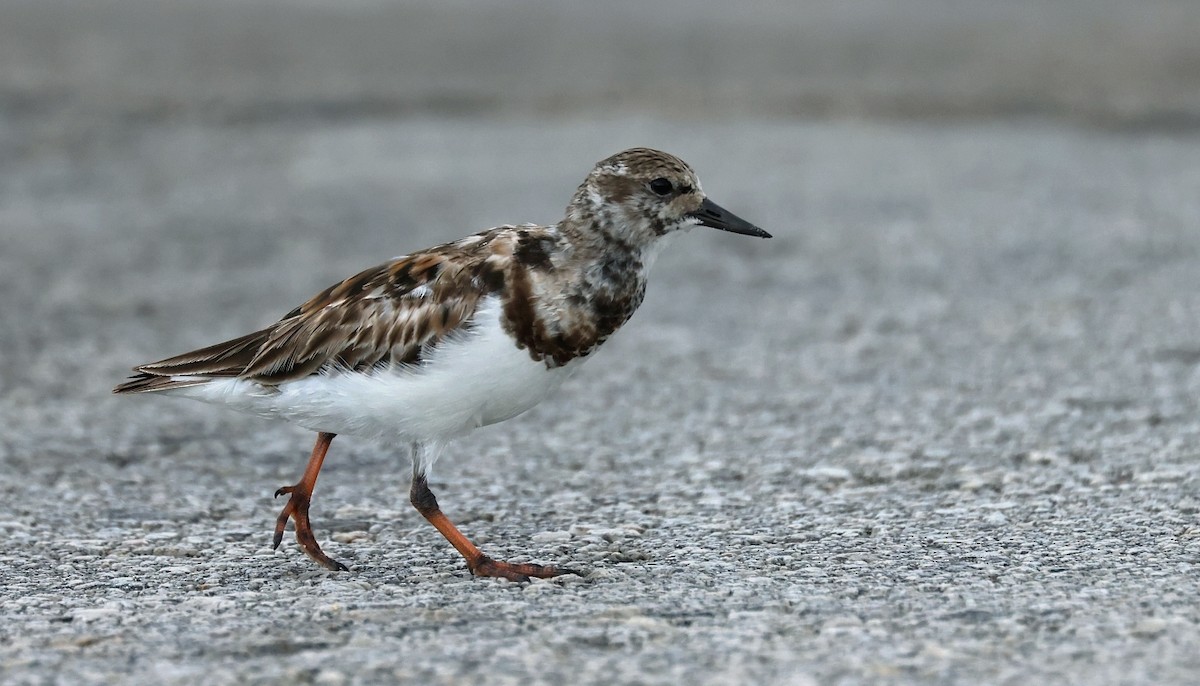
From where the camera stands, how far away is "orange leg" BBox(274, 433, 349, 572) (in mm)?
5293

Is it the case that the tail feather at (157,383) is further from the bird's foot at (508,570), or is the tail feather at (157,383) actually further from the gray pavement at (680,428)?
the bird's foot at (508,570)

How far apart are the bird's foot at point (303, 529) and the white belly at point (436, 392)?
1.01ft

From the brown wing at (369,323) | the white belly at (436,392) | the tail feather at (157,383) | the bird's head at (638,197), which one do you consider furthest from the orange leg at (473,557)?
the bird's head at (638,197)

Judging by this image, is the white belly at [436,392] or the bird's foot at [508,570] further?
the bird's foot at [508,570]

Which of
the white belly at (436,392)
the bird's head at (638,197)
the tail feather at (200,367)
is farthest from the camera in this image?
the tail feather at (200,367)

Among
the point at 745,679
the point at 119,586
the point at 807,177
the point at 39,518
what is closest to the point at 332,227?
the point at 807,177

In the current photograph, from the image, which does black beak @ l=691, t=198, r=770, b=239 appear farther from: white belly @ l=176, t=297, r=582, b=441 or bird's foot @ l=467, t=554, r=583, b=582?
bird's foot @ l=467, t=554, r=583, b=582

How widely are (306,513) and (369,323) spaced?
29.1 inches

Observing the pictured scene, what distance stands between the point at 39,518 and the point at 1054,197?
9.02 metres

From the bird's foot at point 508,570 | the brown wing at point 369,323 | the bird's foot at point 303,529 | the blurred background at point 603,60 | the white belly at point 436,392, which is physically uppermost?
the blurred background at point 603,60

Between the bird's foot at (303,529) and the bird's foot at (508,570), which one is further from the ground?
the bird's foot at (303,529)

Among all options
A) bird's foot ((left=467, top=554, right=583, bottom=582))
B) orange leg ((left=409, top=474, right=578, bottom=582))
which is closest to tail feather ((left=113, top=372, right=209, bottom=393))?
orange leg ((left=409, top=474, right=578, bottom=582))

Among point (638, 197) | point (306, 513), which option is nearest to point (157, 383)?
point (306, 513)

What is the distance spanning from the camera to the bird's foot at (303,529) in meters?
5.27
